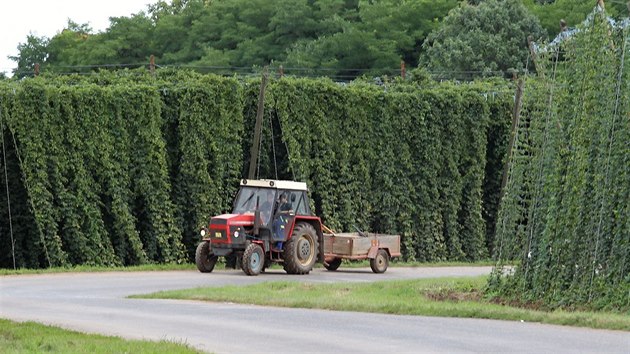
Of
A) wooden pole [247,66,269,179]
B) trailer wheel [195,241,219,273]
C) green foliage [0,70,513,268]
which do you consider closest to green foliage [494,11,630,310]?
trailer wheel [195,241,219,273]

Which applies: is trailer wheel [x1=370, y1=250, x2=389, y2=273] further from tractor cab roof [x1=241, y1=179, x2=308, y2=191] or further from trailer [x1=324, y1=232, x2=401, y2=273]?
tractor cab roof [x1=241, y1=179, x2=308, y2=191]

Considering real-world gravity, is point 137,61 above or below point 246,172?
above

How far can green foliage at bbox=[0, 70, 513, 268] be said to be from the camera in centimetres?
3262

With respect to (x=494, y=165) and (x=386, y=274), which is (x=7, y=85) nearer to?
Answer: (x=386, y=274)

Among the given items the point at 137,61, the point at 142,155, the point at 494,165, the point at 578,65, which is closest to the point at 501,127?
the point at 494,165

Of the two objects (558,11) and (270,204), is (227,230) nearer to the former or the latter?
(270,204)

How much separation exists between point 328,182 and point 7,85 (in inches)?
407

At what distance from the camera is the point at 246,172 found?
122ft

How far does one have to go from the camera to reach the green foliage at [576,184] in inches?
807

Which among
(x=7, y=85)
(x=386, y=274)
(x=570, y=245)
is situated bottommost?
(x=386, y=274)

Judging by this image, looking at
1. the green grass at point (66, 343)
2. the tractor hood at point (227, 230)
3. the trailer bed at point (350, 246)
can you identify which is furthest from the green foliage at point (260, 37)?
the green grass at point (66, 343)

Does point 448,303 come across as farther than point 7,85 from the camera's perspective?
No

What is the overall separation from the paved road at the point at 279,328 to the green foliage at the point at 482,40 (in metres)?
41.6

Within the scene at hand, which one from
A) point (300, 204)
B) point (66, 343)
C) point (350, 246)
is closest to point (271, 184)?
point (300, 204)
